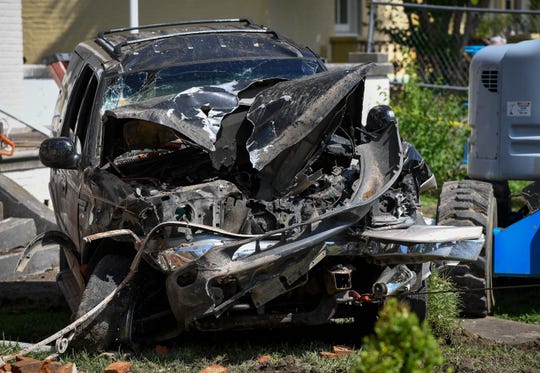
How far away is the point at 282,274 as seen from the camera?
6.15 m

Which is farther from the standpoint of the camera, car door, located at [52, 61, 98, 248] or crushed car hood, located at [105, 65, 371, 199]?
car door, located at [52, 61, 98, 248]

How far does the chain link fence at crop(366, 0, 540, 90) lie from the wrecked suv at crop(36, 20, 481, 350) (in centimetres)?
746

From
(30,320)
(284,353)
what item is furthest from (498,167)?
(30,320)

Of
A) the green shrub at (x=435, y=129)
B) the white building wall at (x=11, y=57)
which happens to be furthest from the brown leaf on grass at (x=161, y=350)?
the white building wall at (x=11, y=57)

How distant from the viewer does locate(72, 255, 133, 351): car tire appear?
649cm

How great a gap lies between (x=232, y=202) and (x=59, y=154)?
129cm

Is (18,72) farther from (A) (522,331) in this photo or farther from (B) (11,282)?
(A) (522,331)

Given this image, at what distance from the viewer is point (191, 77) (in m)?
7.59

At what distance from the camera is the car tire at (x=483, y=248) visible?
762 centimetres

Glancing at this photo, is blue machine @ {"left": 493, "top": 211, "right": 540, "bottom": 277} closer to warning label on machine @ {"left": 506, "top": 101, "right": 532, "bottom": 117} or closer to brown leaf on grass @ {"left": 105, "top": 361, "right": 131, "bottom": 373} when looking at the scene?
warning label on machine @ {"left": 506, "top": 101, "right": 532, "bottom": 117}

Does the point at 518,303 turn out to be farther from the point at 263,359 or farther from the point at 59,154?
the point at 59,154

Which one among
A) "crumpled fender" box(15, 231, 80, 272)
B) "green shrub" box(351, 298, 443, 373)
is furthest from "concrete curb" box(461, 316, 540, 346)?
"green shrub" box(351, 298, 443, 373)

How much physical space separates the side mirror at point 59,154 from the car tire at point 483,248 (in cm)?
278

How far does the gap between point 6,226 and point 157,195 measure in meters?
4.31
